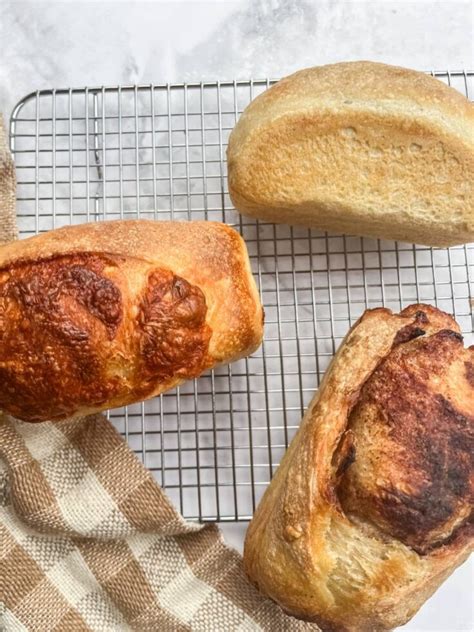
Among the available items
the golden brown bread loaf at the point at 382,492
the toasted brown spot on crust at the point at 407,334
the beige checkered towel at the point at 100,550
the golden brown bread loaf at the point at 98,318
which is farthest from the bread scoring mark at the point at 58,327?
the toasted brown spot on crust at the point at 407,334

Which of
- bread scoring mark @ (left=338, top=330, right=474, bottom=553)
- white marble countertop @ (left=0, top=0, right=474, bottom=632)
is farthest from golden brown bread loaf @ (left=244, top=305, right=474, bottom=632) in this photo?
white marble countertop @ (left=0, top=0, right=474, bottom=632)

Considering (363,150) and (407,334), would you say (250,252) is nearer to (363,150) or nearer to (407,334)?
(363,150)

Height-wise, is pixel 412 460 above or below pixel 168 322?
below

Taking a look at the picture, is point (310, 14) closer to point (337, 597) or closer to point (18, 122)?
point (18, 122)

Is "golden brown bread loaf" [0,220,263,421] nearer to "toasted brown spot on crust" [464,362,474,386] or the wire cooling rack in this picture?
the wire cooling rack

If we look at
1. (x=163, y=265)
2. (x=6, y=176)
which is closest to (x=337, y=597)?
(x=163, y=265)

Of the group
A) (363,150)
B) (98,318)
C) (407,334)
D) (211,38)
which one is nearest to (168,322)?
(98,318)
